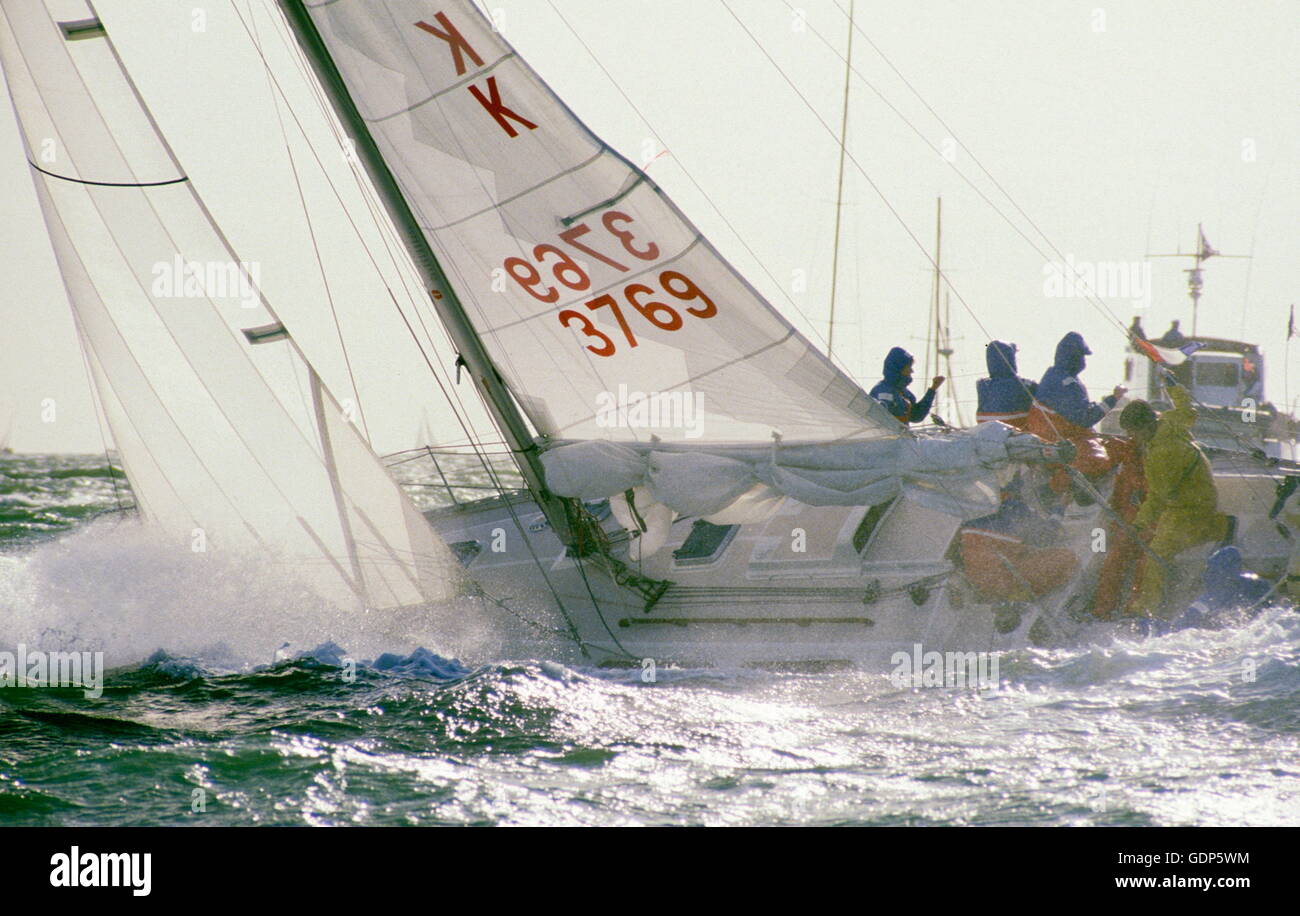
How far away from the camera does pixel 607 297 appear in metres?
7.46

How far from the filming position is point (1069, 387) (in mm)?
8078

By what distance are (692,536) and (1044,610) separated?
7.67 feet

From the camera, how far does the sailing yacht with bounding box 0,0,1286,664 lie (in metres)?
7.34

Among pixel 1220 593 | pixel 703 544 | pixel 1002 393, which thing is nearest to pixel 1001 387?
pixel 1002 393

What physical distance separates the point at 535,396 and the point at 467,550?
242cm

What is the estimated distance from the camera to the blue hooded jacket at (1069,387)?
8.05 m

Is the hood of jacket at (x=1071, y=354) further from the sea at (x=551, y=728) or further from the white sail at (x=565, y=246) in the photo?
the sea at (x=551, y=728)
